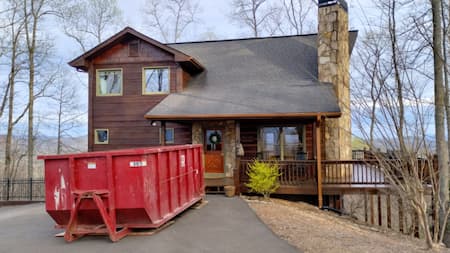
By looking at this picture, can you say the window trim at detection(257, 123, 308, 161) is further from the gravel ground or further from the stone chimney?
the gravel ground

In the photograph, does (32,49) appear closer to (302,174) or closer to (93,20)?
(93,20)

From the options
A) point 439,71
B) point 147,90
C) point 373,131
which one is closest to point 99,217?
point 373,131

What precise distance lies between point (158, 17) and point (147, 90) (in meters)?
20.1

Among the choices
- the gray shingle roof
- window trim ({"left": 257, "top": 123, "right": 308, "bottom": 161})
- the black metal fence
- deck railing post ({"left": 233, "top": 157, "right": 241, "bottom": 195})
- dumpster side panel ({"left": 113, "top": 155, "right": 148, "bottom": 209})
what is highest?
the gray shingle roof

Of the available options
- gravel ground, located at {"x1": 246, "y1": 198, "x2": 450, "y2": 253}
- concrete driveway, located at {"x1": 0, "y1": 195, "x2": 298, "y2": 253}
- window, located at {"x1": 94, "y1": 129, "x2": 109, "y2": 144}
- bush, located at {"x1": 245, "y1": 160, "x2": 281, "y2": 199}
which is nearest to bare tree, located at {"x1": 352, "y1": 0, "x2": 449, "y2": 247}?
gravel ground, located at {"x1": 246, "y1": 198, "x2": 450, "y2": 253}

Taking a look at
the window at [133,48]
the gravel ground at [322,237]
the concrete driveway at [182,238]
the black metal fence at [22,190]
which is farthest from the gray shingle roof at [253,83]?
the black metal fence at [22,190]

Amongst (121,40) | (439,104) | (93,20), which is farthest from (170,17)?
(439,104)

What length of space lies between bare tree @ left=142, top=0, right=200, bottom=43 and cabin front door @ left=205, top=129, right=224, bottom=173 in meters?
20.2

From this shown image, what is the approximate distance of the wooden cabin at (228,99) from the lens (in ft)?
39.1

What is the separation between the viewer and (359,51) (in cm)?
675

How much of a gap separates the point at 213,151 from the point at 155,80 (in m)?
3.91

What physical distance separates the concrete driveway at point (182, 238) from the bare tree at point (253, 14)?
78.5 feet

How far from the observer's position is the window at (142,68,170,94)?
46.4 ft

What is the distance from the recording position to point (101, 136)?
576 inches
